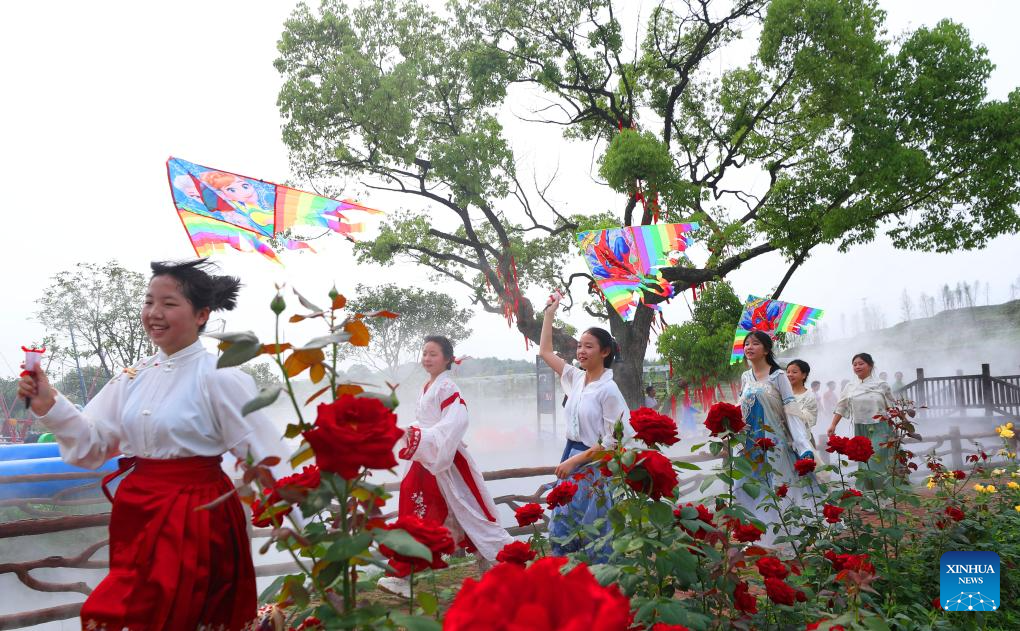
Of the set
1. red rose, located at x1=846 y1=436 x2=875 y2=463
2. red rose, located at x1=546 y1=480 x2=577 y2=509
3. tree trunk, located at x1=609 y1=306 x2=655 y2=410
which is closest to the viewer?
red rose, located at x1=546 y1=480 x2=577 y2=509

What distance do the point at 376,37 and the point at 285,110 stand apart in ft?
6.85

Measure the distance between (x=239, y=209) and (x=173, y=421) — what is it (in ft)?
14.6

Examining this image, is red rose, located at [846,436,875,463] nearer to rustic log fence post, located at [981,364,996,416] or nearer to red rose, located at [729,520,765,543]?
red rose, located at [729,520,765,543]

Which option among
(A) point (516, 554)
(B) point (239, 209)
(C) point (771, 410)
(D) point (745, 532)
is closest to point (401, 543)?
(A) point (516, 554)

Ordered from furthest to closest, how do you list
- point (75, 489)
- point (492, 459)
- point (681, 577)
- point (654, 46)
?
point (492, 459) → point (654, 46) → point (75, 489) → point (681, 577)

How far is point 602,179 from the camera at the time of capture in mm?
10516

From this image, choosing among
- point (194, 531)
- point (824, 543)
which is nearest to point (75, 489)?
point (194, 531)

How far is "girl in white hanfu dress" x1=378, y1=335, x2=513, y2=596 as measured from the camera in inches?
168

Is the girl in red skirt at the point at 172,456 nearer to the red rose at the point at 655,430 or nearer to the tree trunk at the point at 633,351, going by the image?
the red rose at the point at 655,430

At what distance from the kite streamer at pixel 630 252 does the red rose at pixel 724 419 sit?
5798 mm

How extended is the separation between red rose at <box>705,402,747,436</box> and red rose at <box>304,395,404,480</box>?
1.36m

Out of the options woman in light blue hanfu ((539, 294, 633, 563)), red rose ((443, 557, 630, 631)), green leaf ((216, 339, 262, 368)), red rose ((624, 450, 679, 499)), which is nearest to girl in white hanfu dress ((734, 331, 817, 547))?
woman in light blue hanfu ((539, 294, 633, 563))

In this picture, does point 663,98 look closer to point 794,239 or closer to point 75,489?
point 794,239

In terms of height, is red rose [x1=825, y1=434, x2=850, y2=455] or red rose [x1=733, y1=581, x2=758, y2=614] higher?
red rose [x1=825, y1=434, x2=850, y2=455]
